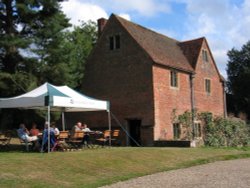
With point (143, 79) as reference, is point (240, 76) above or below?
above

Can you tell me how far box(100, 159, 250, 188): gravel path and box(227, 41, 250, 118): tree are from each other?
1519 inches

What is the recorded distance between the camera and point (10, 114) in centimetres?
3206

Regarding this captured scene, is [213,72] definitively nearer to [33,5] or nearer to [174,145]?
[174,145]

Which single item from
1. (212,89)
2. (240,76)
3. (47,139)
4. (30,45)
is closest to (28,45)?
(30,45)

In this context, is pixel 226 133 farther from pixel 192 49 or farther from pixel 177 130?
pixel 192 49

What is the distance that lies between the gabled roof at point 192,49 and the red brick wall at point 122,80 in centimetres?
665

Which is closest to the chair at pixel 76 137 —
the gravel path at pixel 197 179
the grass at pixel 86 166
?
the grass at pixel 86 166

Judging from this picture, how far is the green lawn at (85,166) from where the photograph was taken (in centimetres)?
1302

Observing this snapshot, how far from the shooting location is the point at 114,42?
3381cm

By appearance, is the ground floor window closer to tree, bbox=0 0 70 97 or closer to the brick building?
the brick building

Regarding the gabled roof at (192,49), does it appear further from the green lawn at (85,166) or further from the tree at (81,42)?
the green lawn at (85,166)

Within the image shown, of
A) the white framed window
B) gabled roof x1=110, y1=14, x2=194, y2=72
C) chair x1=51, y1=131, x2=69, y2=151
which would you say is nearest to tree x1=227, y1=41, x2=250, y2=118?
gabled roof x1=110, y1=14, x2=194, y2=72

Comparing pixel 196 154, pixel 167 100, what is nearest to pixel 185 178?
pixel 196 154

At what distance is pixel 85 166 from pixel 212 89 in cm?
2571
